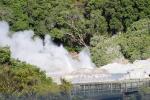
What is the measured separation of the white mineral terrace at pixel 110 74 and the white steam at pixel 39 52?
6.80 m

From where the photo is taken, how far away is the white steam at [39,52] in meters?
46.0

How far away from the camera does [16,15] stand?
5178cm

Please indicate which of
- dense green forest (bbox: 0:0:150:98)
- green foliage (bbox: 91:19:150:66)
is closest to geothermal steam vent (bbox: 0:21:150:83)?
dense green forest (bbox: 0:0:150:98)

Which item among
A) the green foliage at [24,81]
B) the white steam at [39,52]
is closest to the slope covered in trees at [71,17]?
the white steam at [39,52]

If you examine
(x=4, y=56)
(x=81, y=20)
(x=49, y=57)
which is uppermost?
(x=81, y=20)

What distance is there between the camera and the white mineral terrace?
35000 mm

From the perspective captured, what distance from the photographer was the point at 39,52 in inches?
1939

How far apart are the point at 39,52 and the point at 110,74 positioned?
14.2 metres

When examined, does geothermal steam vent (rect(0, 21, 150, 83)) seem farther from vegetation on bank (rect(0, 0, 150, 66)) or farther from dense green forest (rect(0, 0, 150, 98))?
vegetation on bank (rect(0, 0, 150, 66))

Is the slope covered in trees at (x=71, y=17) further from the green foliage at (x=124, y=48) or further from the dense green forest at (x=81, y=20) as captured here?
the green foliage at (x=124, y=48)

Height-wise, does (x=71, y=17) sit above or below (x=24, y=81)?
above

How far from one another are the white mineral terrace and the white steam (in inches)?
268

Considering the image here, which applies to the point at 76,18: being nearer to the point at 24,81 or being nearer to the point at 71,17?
the point at 71,17

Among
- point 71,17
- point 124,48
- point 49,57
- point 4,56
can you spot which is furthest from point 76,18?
point 4,56
